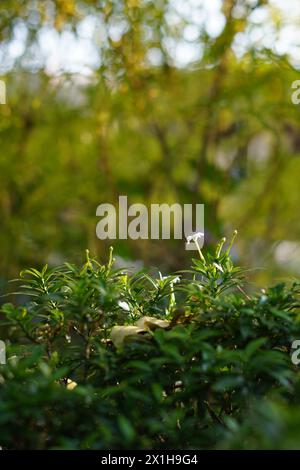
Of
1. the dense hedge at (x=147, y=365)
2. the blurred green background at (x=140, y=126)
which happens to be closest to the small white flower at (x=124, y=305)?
the dense hedge at (x=147, y=365)

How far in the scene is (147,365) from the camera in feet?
3.25

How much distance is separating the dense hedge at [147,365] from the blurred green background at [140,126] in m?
1.33

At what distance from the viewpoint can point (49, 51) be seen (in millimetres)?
2705

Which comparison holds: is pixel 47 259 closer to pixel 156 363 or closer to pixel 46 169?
pixel 46 169

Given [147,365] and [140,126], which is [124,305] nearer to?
[147,365]

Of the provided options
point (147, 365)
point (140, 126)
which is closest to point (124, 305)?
point (147, 365)

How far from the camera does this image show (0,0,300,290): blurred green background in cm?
255

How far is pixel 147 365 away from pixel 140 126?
243 centimetres

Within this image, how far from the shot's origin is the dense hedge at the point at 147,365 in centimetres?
93

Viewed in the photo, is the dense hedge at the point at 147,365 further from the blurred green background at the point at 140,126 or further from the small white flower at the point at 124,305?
the blurred green background at the point at 140,126

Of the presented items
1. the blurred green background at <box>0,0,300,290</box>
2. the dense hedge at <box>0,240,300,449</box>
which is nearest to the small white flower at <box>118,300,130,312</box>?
the dense hedge at <box>0,240,300,449</box>

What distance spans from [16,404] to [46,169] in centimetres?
237

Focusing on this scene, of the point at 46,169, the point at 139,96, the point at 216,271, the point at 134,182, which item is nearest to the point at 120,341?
the point at 216,271

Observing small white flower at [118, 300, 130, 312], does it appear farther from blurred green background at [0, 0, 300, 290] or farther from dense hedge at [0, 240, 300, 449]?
blurred green background at [0, 0, 300, 290]
